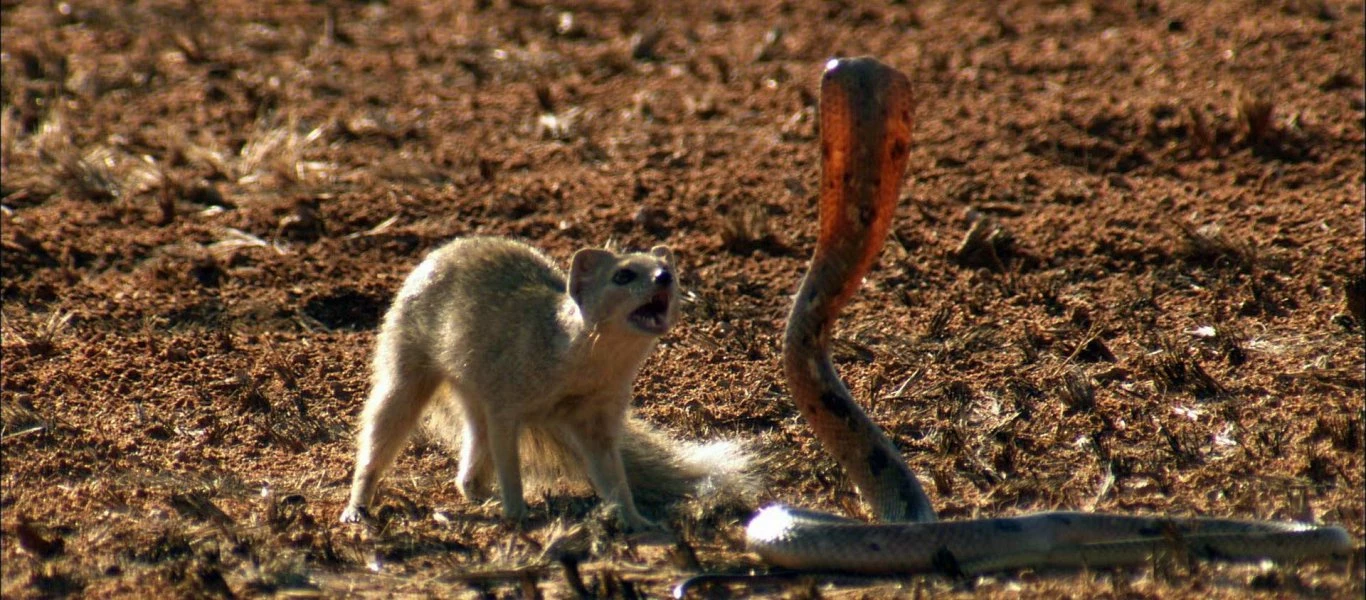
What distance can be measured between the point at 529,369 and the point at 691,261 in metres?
3.13

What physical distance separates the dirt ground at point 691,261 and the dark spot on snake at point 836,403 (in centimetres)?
48

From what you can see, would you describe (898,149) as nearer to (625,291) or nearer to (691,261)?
(625,291)

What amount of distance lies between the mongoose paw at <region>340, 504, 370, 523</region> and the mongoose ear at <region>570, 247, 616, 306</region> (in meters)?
1.25

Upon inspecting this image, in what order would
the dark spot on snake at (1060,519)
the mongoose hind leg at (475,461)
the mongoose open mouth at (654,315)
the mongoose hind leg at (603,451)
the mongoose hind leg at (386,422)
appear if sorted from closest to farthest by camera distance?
1. the dark spot on snake at (1060,519)
2. the mongoose open mouth at (654,315)
3. the mongoose hind leg at (603,451)
4. the mongoose hind leg at (386,422)
5. the mongoose hind leg at (475,461)

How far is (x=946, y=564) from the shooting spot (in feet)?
19.2

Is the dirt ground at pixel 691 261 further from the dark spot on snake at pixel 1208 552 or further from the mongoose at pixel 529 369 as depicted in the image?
the mongoose at pixel 529 369

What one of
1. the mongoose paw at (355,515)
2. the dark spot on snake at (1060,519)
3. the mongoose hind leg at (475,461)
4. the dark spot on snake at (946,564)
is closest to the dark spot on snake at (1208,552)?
the dark spot on snake at (1060,519)

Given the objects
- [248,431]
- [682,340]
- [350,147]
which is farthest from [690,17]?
[248,431]

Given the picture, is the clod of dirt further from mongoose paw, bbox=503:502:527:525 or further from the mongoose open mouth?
mongoose paw, bbox=503:502:527:525

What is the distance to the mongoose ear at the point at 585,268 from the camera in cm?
686

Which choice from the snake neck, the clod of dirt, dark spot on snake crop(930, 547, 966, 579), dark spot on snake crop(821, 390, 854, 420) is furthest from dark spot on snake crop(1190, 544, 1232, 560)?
the clod of dirt

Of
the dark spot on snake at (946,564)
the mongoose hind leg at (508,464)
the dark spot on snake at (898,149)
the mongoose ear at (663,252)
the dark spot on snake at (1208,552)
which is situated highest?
the dark spot on snake at (898,149)

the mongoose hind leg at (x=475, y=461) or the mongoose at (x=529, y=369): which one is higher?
the mongoose at (x=529, y=369)

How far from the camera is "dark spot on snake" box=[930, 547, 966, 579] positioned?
229 inches
